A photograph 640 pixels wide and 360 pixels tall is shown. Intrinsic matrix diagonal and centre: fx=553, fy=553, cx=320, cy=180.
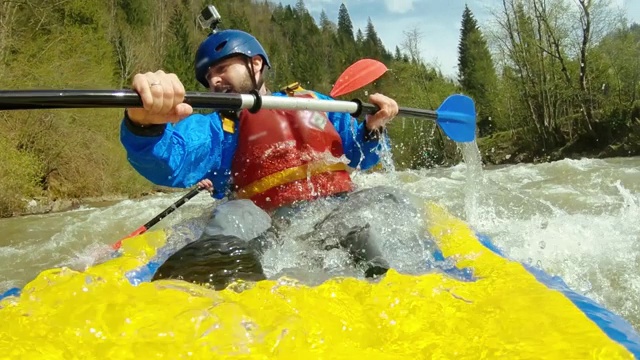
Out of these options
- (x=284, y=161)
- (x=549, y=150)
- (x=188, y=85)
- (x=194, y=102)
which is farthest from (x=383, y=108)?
(x=188, y=85)

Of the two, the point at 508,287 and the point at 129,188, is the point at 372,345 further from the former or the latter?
the point at 129,188

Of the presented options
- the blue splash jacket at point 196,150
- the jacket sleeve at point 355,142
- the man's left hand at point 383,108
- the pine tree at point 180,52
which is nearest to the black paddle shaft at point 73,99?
the blue splash jacket at point 196,150

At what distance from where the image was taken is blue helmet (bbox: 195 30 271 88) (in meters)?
2.35

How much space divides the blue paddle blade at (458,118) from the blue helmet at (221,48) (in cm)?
112

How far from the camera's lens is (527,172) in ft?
30.0

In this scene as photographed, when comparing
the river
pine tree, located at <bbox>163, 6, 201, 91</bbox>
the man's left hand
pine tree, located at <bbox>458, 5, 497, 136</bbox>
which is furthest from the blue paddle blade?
pine tree, located at <bbox>458, 5, 497, 136</bbox>

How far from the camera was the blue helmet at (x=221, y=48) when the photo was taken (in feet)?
7.72

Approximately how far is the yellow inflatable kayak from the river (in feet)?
3.63

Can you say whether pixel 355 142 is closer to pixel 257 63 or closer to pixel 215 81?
pixel 257 63

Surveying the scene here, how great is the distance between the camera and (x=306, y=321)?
0.96m

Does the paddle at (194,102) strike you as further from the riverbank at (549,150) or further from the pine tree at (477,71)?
the pine tree at (477,71)

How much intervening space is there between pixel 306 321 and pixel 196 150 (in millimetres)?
1242

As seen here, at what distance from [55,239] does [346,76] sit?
4240mm

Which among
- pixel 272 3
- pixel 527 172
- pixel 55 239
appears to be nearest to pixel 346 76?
pixel 55 239
